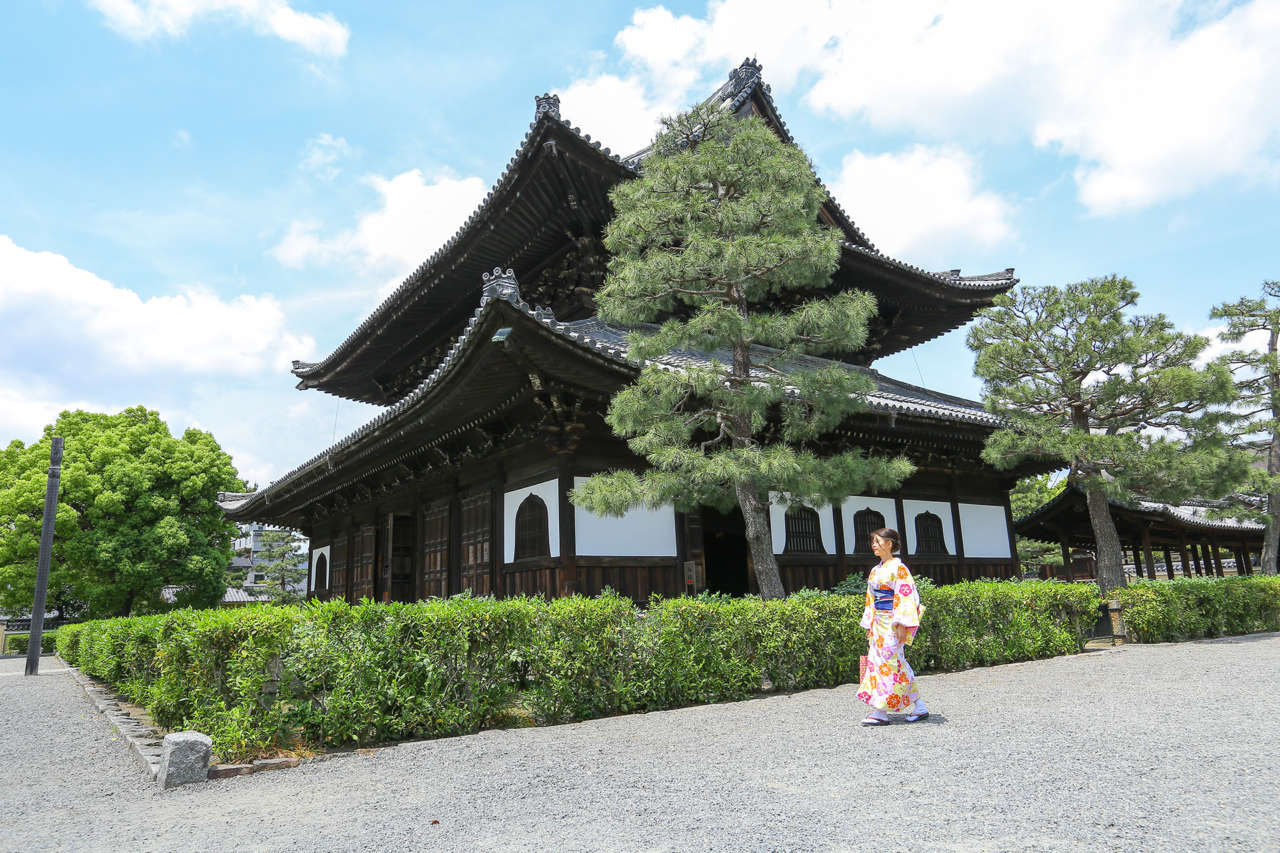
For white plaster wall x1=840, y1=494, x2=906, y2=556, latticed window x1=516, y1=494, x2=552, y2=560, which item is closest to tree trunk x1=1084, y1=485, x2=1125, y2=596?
white plaster wall x1=840, y1=494, x2=906, y2=556

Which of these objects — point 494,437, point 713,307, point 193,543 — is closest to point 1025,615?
point 713,307

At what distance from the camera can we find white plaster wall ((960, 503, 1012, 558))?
49.9 ft

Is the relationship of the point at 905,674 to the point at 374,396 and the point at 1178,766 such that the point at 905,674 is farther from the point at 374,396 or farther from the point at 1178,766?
the point at 374,396

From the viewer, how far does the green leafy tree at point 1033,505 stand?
116ft

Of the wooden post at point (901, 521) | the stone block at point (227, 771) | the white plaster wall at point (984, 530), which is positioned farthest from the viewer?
the white plaster wall at point (984, 530)

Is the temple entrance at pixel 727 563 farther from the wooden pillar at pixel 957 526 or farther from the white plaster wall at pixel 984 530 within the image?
the white plaster wall at pixel 984 530

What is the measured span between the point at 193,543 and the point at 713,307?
26.4 metres

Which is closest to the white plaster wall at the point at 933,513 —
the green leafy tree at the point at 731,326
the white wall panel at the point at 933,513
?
the white wall panel at the point at 933,513

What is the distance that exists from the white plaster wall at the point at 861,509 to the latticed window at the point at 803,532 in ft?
1.95

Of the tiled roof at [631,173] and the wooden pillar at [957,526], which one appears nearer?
the tiled roof at [631,173]

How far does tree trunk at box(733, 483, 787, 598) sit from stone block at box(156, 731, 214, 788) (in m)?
5.96

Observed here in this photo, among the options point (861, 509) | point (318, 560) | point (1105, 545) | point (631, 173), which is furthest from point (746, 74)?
point (318, 560)

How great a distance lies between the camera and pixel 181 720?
686 cm

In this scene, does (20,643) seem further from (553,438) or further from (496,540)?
(553,438)
